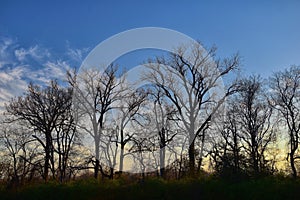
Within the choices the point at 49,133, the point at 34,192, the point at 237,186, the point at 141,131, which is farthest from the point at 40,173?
the point at 237,186

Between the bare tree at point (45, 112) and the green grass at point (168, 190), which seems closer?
the green grass at point (168, 190)

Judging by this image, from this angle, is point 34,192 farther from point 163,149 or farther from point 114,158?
point 163,149

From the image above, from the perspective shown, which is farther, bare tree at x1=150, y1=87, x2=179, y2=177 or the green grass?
bare tree at x1=150, y1=87, x2=179, y2=177

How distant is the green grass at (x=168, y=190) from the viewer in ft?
36.3

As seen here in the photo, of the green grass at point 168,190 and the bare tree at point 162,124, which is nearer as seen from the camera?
the green grass at point 168,190

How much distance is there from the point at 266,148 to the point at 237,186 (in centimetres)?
1964

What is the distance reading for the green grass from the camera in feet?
36.3

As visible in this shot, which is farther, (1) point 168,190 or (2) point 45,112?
(2) point 45,112

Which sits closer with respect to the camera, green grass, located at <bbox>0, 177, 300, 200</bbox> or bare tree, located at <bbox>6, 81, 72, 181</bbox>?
green grass, located at <bbox>0, 177, 300, 200</bbox>

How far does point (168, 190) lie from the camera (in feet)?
42.2

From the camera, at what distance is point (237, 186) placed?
11.8m

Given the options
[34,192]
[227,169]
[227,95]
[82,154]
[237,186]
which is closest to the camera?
[237,186]

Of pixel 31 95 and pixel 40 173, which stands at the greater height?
pixel 31 95

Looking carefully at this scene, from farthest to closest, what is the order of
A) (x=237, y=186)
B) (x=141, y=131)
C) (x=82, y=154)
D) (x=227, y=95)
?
(x=82, y=154) < (x=141, y=131) < (x=227, y=95) < (x=237, y=186)
